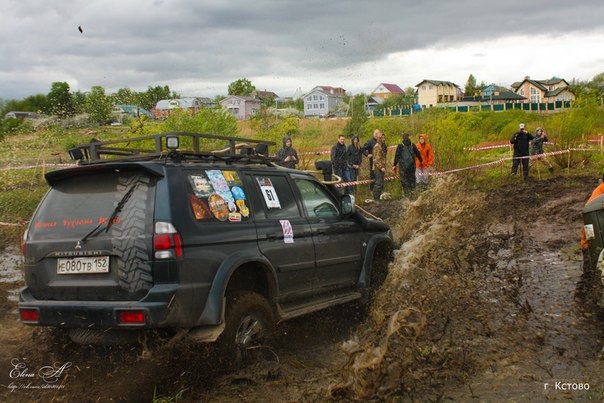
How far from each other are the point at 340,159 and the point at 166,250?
40.7ft

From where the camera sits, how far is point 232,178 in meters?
5.76

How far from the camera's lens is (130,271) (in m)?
4.78

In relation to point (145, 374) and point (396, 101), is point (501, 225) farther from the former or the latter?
point (396, 101)

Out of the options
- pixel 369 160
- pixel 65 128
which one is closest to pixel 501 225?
pixel 369 160

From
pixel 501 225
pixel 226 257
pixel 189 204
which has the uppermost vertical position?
pixel 189 204

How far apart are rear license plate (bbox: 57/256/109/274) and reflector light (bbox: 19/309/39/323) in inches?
15.5

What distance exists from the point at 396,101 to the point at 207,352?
403ft

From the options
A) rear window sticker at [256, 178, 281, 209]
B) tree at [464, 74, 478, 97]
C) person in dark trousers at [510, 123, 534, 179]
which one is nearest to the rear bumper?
rear window sticker at [256, 178, 281, 209]

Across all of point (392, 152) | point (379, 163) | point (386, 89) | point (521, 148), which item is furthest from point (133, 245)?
point (386, 89)

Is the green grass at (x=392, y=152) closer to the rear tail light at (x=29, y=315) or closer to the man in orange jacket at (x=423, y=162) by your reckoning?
the man in orange jacket at (x=423, y=162)

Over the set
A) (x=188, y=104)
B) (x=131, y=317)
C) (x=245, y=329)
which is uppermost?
(x=188, y=104)

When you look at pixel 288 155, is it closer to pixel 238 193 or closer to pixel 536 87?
pixel 238 193

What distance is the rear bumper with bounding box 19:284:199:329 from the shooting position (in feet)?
15.3

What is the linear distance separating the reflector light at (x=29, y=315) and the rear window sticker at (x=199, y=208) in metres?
1.50
